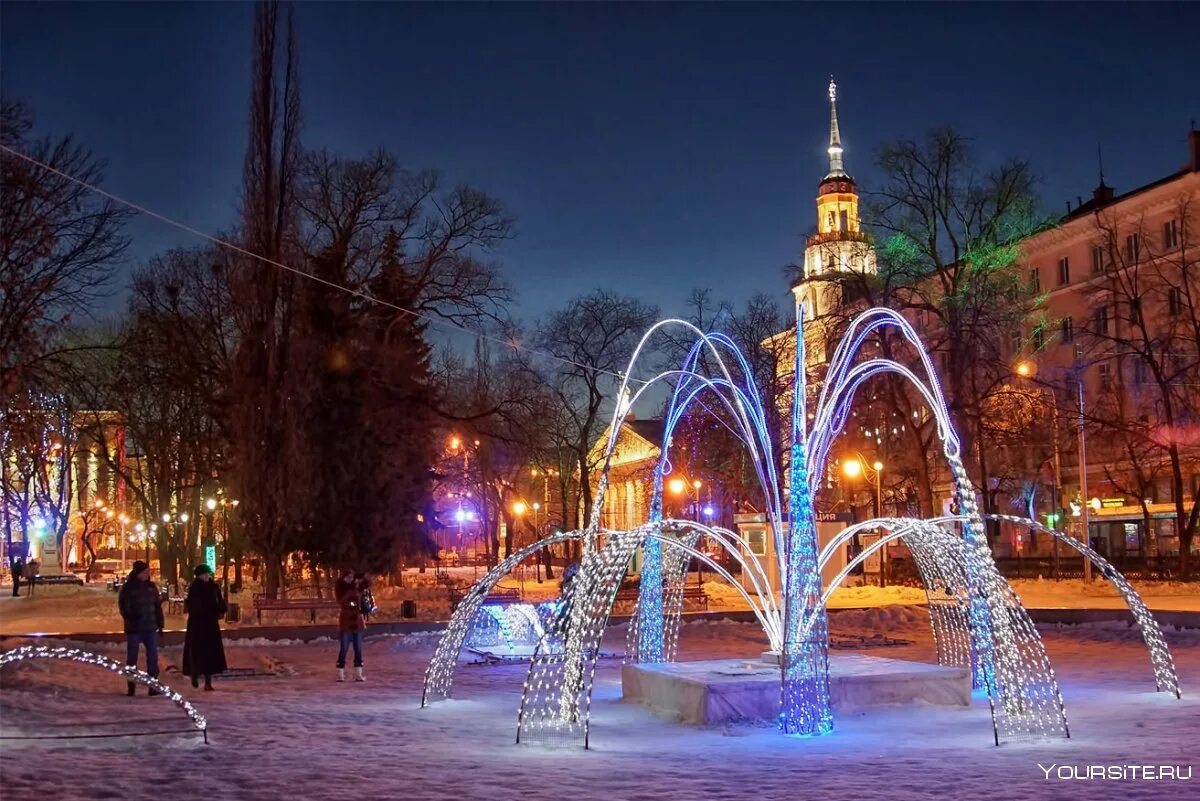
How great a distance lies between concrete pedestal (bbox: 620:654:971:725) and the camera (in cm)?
1351

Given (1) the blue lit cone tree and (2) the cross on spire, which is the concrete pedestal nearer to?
(1) the blue lit cone tree

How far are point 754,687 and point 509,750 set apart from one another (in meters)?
2.94

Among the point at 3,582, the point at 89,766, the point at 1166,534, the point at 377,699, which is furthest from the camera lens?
the point at 3,582

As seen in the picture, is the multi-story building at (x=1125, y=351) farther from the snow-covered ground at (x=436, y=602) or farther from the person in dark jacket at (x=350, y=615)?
the person in dark jacket at (x=350, y=615)

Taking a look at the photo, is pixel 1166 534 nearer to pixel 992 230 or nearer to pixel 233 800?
pixel 992 230

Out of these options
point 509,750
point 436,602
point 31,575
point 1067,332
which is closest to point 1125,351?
point 1067,332

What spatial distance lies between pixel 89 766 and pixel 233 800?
2010 millimetres

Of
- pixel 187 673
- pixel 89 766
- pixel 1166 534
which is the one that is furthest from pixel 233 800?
pixel 1166 534

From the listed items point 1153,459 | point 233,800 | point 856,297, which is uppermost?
point 856,297

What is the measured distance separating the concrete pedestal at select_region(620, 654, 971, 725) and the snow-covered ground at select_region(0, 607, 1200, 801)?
0.75 feet

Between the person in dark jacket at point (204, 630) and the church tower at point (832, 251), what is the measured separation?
2161 centimetres

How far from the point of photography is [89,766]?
35.0ft

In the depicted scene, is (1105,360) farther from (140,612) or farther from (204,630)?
(140,612)

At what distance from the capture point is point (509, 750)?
39.2 ft
